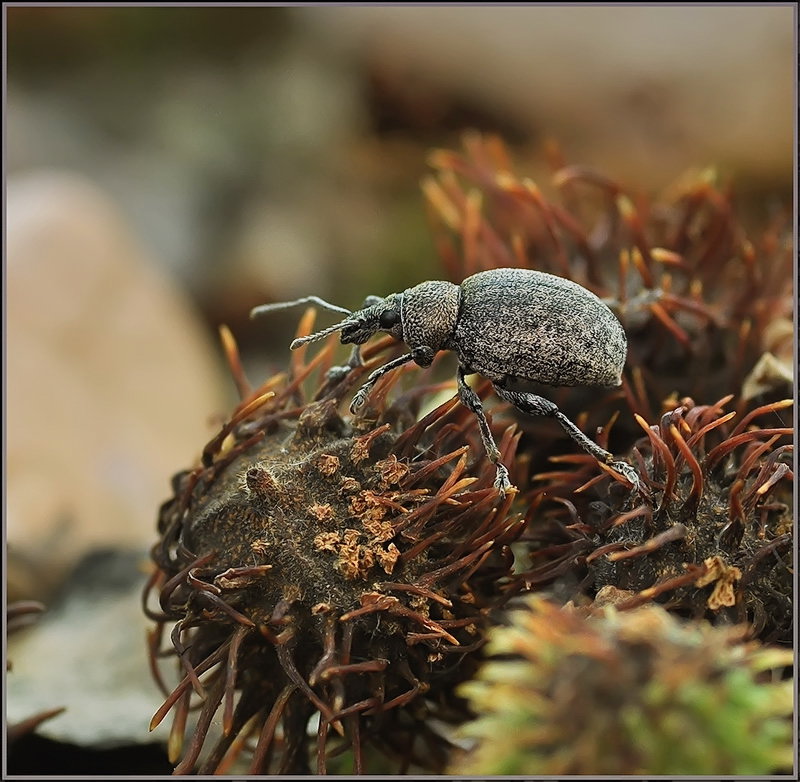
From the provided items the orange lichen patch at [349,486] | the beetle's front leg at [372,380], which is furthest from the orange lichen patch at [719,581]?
the beetle's front leg at [372,380]

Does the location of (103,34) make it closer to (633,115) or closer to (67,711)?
(633,115)

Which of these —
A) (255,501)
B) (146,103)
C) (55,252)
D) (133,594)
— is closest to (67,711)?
(133,594)

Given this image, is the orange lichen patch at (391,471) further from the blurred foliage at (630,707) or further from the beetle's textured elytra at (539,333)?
the blurred foliage at (630,707)

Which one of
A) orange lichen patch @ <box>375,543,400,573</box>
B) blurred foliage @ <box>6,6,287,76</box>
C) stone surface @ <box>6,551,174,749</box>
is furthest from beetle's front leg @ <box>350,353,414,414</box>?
blurred foliage @ <box>6,6,287,76</box>

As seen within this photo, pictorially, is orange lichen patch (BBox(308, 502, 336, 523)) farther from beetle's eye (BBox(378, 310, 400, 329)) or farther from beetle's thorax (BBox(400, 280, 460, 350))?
beetle's eye (BBox(378, 310, 400, 329))

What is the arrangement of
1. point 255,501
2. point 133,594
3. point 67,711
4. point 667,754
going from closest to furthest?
point 667,754 < point 255,501 < point 67,711 < point 133,594

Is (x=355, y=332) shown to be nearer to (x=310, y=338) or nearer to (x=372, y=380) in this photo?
(x=310, y=338)
